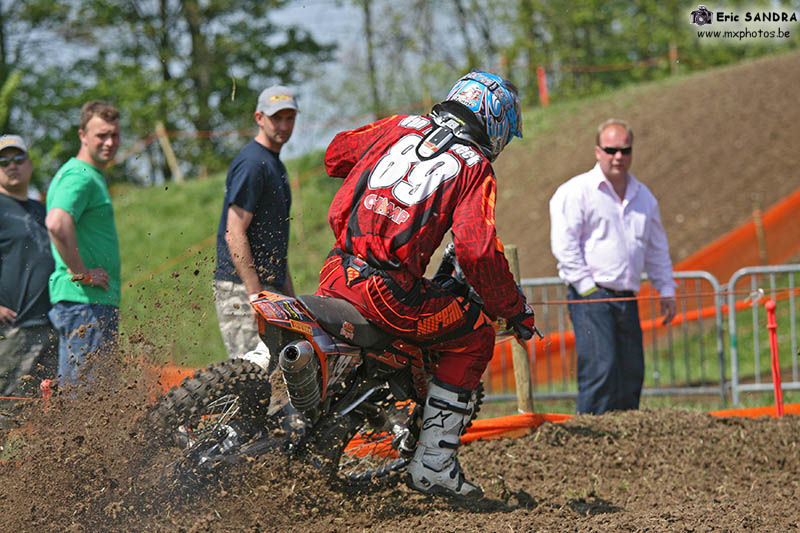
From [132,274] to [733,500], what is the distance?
14.1m

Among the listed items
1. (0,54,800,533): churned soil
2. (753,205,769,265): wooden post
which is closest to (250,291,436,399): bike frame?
(0,54,800,533): churned soil

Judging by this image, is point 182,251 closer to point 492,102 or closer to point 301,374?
point 492,102

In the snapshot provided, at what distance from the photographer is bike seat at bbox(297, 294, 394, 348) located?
4.14 m

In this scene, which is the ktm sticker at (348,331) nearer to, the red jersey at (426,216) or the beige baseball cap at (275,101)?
the red jersey at (426,216)

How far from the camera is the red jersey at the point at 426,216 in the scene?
4.04 meters

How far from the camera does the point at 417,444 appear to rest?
15.0 ft

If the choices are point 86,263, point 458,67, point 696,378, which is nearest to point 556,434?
point 86,263

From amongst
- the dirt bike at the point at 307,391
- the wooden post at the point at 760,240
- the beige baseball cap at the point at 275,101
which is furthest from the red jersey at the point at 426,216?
the wooden post at the point at 760,240

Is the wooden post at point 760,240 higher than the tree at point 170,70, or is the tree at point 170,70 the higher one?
the tree at point 170,70

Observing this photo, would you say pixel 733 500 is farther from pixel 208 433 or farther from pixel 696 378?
pixel 696 378

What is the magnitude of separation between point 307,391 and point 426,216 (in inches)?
38.6

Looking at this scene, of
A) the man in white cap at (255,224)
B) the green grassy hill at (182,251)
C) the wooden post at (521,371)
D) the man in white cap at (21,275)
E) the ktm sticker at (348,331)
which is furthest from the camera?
the wooden post at (521,371)

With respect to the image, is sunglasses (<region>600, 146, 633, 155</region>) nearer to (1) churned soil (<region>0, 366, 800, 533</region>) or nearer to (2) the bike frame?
(1) churned soil (<region>0, 366, 800, 533</region>)

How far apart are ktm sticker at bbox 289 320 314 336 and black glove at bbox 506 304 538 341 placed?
0.99m
